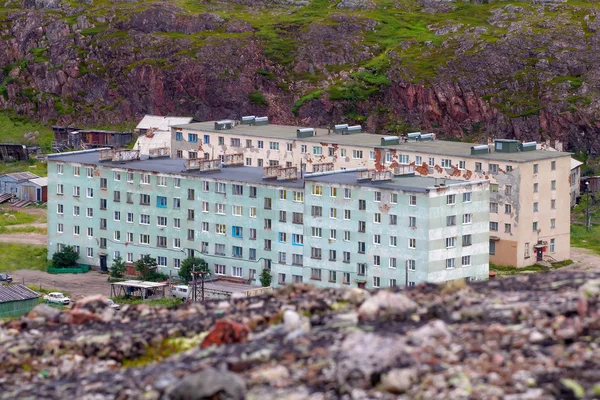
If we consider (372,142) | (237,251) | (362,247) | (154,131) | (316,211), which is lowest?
(237,251)

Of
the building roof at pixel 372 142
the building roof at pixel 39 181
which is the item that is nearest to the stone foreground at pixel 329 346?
the building roof at pixel 372 142

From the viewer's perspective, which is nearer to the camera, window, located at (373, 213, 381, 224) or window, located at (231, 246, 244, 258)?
window, located at (373, 213, 381, 224)

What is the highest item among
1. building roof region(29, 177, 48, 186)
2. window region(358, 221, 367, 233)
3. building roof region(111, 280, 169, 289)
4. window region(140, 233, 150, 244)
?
building roof region(29, 177, 48, 186)

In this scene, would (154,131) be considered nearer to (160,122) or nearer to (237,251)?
(160,122)

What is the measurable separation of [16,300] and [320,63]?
3160 inches

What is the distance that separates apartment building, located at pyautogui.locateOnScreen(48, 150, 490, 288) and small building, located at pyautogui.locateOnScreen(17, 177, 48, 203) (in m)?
20.7

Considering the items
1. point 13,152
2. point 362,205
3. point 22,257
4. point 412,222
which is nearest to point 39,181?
point 13,152

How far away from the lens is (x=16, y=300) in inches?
3059

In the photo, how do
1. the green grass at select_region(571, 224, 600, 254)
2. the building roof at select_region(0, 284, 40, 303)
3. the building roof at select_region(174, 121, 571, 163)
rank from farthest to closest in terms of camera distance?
the green grass at select_region(571, 224, 600, 254) → the building roof at select_region(174, 121, 571, 163) → the building roof at select_region(0, 284, 40, 303)

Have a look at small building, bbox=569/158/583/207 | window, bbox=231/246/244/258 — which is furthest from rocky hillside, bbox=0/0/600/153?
window, bbox=231/246/244/258

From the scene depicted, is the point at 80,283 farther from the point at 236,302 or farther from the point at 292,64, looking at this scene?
the point at 292,64

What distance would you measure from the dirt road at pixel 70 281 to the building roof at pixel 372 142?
22947 millimetres

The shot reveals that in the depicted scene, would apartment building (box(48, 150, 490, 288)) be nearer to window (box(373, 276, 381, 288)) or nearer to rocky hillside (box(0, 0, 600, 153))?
window (box(373, 276, 381, 288))

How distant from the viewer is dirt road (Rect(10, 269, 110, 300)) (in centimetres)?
8712
